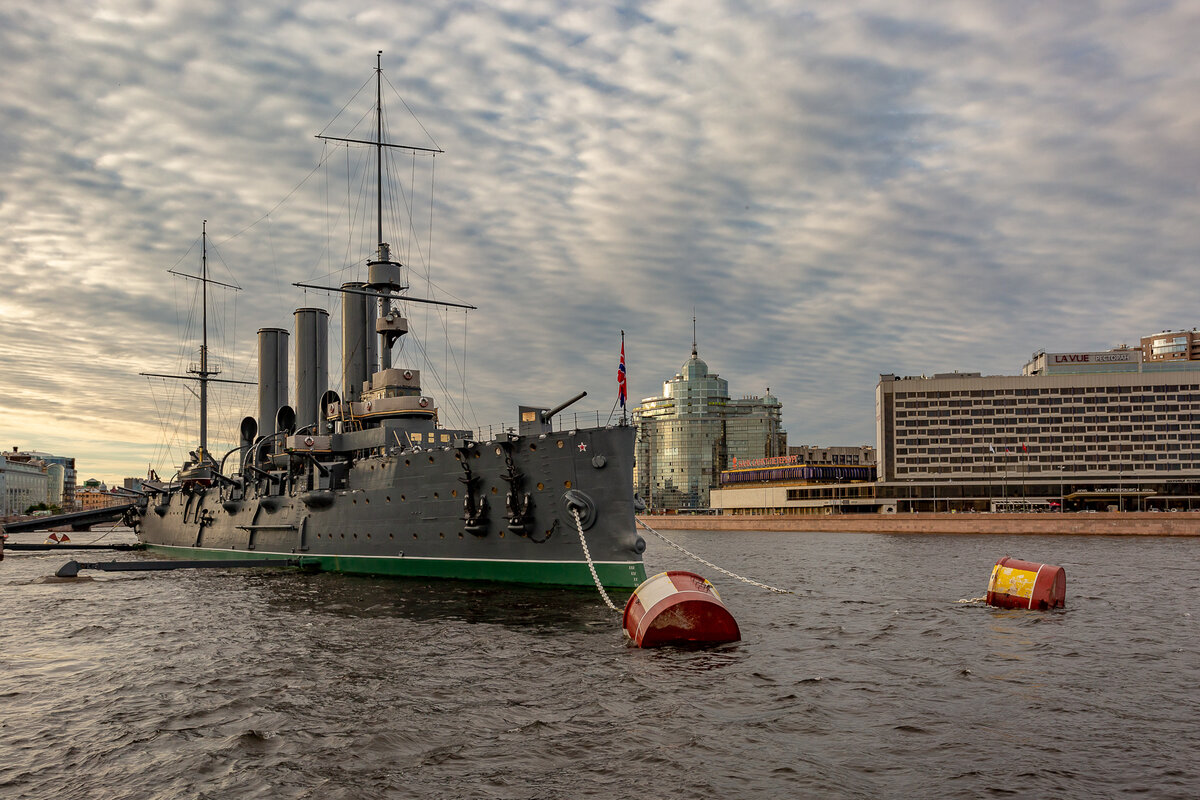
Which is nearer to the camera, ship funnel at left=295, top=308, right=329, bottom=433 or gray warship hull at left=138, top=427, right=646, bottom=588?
gray warship hull at left=138, top=427, right=646, bottom=588

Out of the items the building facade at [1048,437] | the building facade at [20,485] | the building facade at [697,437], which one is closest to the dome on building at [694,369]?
the building facade at [697,437]

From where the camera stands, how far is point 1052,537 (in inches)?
2788

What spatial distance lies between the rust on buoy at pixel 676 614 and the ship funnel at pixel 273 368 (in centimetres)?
3938

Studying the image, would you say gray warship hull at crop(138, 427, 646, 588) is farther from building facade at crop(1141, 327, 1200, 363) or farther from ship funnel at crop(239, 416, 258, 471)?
building facade at crop(1141, 327, 1200, 363)

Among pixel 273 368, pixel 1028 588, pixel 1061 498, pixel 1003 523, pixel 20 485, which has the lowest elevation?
pixel 1003 523

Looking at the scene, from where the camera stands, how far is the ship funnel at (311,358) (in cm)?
4647

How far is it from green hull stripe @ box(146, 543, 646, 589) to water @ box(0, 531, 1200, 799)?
3.96 feet

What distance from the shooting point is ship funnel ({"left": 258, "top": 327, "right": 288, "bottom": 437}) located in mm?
50125

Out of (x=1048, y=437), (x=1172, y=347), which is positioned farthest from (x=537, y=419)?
(x=1172, y=347)

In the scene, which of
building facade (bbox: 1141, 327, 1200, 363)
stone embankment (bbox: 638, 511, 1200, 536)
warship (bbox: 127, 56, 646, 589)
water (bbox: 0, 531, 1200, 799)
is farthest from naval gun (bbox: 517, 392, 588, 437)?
building facade (bbox: 1141, 327, 1200, 363)

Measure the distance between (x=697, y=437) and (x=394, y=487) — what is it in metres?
153

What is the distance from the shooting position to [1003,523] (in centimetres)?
7581

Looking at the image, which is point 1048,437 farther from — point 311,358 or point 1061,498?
point 311,358

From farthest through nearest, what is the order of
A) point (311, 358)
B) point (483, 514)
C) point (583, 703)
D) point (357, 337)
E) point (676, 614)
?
point (311, 358) < point (357, 337) < point (483, 514) < point (676, 614) < point (583, 703)
